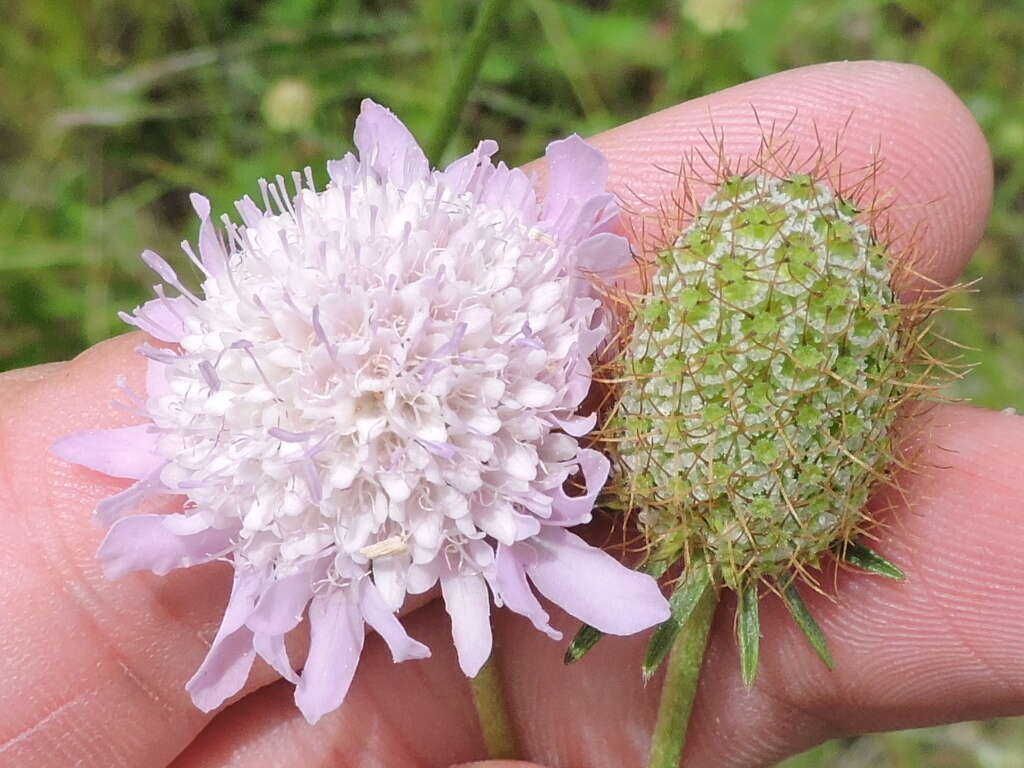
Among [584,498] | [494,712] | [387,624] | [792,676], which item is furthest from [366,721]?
[584,498]

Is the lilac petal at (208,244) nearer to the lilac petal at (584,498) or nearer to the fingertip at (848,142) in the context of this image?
the lilac petal at (584,498)

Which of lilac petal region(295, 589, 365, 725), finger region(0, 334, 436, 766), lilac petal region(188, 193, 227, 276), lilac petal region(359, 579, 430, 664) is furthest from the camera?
finger region(0, 334, 436, 766)

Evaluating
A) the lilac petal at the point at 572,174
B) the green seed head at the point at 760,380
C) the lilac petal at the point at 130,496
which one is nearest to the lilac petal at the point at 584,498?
the green seed head at the point at 760,380

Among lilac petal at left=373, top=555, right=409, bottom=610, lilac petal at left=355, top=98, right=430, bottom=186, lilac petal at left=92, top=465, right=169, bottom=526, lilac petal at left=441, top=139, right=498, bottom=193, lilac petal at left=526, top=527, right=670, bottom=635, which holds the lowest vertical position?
lilac petal at left=526, top=527, right=670, bottom=635

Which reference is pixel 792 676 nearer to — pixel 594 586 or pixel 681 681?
pixel 681 681

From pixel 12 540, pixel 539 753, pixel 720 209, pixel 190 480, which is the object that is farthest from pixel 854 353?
pixel 12 540

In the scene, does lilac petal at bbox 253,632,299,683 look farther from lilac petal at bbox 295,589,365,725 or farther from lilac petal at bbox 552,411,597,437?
lilac petal at bbox 552,411,597,437

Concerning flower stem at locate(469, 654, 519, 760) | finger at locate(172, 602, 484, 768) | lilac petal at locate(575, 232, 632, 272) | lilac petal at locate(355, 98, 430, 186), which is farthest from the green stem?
flower stem at locate(469, 654, 519, 760)
